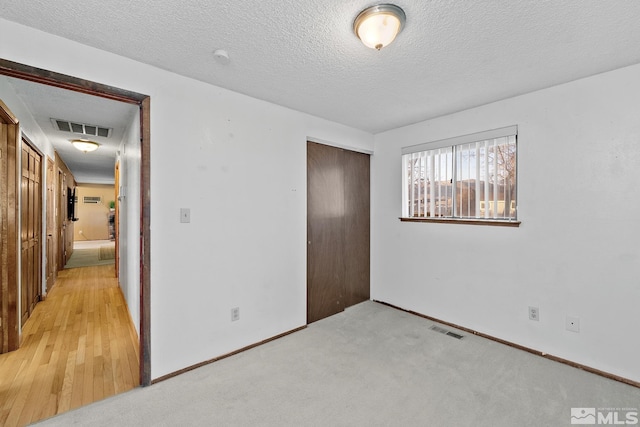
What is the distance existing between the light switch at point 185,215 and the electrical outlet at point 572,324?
10.6 feet

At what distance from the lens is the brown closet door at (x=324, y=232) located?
326 centimetres

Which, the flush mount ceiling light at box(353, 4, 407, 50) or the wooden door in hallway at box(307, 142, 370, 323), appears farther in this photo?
the wooden door in hallway at box(307, 142, 370, 323)

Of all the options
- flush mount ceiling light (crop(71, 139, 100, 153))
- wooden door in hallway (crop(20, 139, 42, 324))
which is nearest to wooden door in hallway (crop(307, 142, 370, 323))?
wooden door in hallway (crop(20, 139, 42, 324))

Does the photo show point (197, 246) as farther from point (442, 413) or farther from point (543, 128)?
point (543, 128)

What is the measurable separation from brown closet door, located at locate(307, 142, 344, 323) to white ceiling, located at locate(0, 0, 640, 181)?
0.95 meters

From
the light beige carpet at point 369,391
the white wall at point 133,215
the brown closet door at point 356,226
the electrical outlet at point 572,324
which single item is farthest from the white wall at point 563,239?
the white wall at point 133,215

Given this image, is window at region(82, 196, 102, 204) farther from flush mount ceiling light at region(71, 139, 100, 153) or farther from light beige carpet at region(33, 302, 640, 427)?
light beige carpet at region(33, 302, 640, 427)

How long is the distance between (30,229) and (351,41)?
3944 millimetres

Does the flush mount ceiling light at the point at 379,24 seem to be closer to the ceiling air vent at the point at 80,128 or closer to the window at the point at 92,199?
the ceiling air vent at the point at 80,128

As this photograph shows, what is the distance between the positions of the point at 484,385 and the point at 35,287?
506cm

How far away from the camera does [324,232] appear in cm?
343

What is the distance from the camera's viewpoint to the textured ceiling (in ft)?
4.89

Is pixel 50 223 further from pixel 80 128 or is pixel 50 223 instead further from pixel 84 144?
pixel 80 128

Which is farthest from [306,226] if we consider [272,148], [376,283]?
[376,283]
